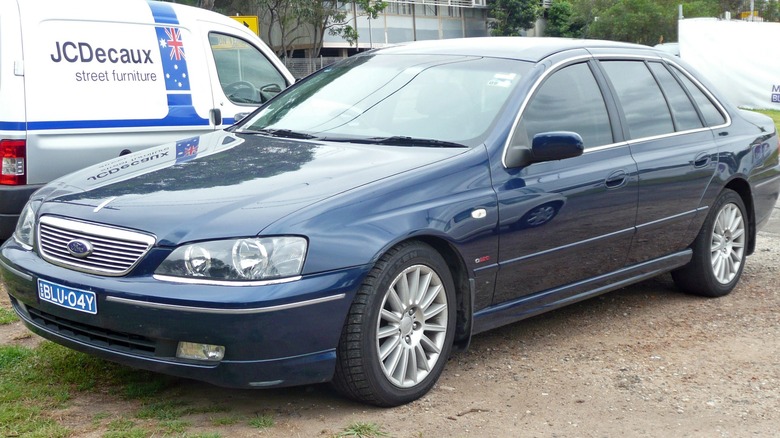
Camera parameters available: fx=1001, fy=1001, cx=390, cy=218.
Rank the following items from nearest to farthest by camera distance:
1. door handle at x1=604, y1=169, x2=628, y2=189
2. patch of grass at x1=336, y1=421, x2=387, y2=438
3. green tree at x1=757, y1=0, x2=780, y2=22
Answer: patch of grass at x1=336, y1=421, x2=387, y2=438 → door handle at x1=604, y1=169, x2=628, y2=189 → green tree at x1=757, y1=0, x2=780, y2=22

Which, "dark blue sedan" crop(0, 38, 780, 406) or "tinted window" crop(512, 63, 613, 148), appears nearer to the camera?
"dark blue sedan" crop(0, 38, 780, 406)

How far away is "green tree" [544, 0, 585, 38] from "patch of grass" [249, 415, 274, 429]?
57.7 meters

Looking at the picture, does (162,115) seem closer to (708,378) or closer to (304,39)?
(708,378)

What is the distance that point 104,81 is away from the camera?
23.8ft

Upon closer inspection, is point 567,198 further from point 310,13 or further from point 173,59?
point 310,13

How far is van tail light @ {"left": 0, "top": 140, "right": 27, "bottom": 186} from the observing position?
6.69 m

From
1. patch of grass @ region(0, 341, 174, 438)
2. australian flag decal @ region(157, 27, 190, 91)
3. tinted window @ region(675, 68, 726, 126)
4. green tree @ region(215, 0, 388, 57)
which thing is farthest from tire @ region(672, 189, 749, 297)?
green tree @ region(215, 0, 388, 57)

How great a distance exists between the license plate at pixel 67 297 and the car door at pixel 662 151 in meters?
3.02

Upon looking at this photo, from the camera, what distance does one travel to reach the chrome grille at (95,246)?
3.91 meters

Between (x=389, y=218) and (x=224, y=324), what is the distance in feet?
2.77

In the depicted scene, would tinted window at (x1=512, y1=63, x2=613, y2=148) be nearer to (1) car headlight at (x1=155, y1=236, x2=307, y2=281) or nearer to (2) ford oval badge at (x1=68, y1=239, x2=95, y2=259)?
(1) car headlight at (x1=155, y1=236, x2=307, y2=281)

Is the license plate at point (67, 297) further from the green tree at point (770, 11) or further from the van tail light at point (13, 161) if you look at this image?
the green tree at point (770, 11)

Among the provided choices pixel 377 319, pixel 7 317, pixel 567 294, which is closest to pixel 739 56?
pixel 567 294

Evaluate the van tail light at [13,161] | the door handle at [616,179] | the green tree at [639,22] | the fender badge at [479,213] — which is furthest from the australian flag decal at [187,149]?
the green tree at [639,22]
